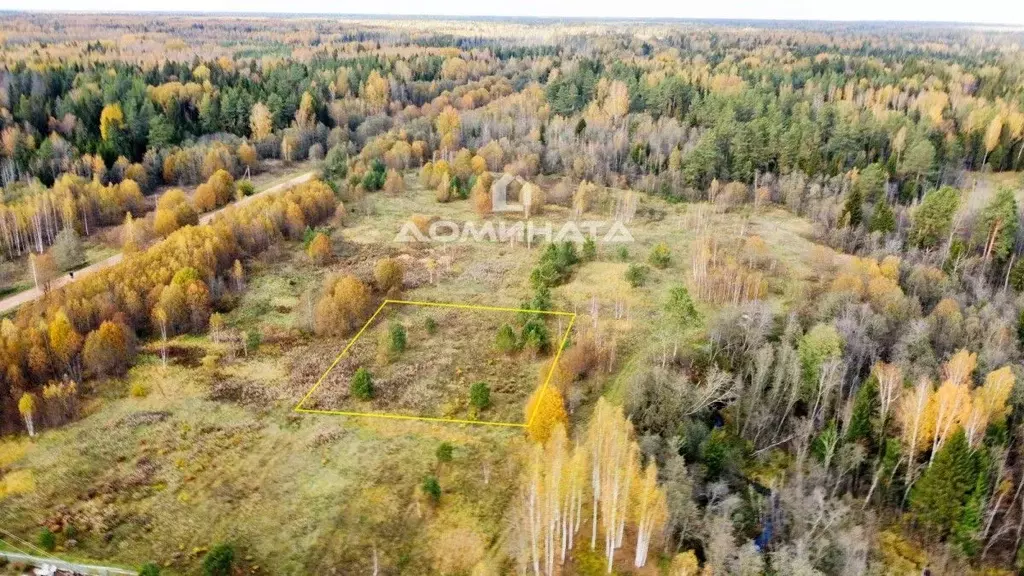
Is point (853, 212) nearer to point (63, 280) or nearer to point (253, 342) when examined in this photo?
point (253, 342)

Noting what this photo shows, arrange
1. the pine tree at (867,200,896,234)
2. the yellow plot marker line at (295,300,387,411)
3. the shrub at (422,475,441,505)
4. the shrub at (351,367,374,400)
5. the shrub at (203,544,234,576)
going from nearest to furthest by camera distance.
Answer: the shrub at (203,544,234,576) → the shrub at (422,475,441,505) → the shrub at (351,367,374,400) → the yellow plot marker line at (295,300,387,411) → the pine tree at (867,200,896,234)

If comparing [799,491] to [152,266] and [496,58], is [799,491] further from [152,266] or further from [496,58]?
[496,58]

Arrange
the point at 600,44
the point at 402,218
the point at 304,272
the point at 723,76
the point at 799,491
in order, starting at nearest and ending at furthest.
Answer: the point at 799,491 → the point at 304,272 → the point at 402,218 → the point at 723,76 → the point at 600,44

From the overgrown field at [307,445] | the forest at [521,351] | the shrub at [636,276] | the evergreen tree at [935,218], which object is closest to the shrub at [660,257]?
the forest at [521,351]

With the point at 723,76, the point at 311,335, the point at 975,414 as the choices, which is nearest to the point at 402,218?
the point at 311,335

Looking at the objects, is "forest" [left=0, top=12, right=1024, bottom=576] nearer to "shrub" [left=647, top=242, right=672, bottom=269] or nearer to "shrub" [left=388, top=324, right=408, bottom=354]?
"shrub" [left=388, top=324, right=408, bottom=354]

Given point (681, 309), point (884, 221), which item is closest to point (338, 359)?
point (681, 309)

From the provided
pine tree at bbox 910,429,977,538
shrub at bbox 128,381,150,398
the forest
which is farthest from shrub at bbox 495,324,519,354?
pine tree at bbox 910,429,977,538
